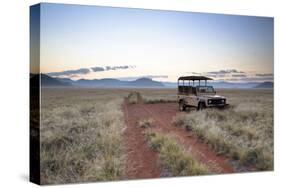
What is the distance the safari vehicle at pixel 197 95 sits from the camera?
11.9m

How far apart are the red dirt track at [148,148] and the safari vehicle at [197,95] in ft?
0.98

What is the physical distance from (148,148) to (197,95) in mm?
1845

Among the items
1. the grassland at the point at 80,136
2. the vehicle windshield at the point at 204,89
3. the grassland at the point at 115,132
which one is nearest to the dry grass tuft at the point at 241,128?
the grassland at the point at 115,132

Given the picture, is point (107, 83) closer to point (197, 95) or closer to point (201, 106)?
point (197, 95)

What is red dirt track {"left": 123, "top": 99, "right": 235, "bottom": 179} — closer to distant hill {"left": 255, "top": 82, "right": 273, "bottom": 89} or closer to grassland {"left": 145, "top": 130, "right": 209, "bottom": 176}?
grassland {"left": 145, "top": 130, "right": 209, "bottom": 176}

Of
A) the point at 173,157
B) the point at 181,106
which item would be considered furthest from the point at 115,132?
the point at 181,106

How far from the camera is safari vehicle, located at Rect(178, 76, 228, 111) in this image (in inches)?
470

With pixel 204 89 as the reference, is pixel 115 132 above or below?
below

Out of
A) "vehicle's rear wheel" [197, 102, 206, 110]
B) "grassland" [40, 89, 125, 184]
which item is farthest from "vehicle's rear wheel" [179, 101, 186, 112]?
"grassland" [40, 89, 125, 184]

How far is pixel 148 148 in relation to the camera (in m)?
11.4

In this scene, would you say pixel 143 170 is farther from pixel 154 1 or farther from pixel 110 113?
pixel 154 1

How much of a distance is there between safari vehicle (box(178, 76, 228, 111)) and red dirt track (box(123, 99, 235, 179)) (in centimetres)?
30

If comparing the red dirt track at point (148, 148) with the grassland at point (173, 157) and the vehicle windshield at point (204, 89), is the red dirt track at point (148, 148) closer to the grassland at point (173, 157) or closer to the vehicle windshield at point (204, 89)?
the grassland at point (173, 157)

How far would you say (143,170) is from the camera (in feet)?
36.7
